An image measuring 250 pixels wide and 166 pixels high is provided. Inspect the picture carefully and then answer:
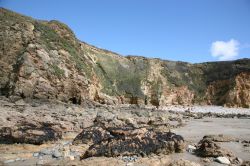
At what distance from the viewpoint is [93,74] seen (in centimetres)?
4028

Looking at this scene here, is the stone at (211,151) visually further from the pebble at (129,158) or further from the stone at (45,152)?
the stone at (45,152)

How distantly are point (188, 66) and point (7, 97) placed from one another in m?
37.9

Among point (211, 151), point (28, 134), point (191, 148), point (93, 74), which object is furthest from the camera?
point (93, 74)

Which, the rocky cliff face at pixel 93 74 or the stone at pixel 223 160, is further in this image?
the rocky cliff face at pixel 93 74

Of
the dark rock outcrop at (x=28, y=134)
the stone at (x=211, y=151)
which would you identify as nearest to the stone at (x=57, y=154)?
the dark rock outcrop at (x=28, y=134)

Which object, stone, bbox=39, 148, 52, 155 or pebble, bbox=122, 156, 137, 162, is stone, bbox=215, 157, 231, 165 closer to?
pebble, bbox=122, 156, 137, 162

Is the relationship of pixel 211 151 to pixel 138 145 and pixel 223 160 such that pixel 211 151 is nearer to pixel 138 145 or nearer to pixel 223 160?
pixel 223 160

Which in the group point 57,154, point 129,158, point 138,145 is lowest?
point 57,154

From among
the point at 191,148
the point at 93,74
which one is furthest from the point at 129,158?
the point at 93,74

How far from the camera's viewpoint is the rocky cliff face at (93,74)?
98.7ft

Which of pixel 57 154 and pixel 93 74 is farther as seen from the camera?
pixel 93 74

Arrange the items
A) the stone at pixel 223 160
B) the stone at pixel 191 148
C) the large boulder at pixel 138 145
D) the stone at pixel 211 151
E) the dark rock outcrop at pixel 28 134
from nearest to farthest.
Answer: the stone at pixel 223 160 → the stone at pixel 211 151 → the large boulder at pixel 138 145 → the stone at pixel 191 148 → the dark rock outcrop at pixel 28 134

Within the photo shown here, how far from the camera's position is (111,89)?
4438 centimetres

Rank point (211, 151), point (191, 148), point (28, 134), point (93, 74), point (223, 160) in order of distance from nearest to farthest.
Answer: point (223, 160)
point (211, 151)
point (191, 148)
point (28, 134)
point (93, 74)
